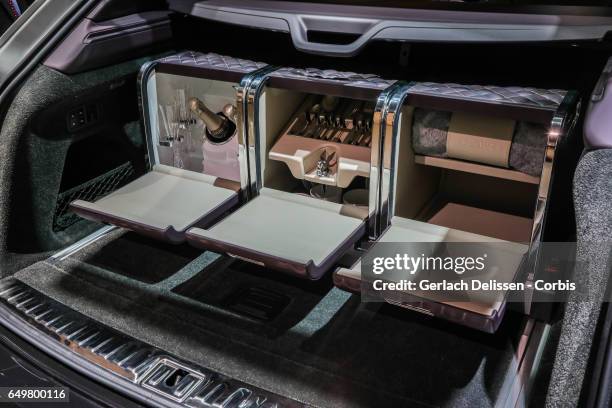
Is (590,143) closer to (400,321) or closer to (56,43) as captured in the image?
(400,321)

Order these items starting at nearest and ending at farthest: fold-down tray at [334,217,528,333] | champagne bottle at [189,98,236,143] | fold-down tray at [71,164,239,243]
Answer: fold-down tray at [334,217,528,333] < fold-down tray at [71,164,239,243] < champagne bottle at [189,98,236,143]

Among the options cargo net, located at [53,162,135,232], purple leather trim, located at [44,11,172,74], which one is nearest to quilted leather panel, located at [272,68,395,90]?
purple leather trim, located at [44,11,172,74]

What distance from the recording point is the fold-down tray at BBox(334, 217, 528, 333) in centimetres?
87

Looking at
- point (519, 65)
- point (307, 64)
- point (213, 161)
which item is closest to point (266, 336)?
point (213, 161)

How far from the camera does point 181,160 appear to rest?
138 cm

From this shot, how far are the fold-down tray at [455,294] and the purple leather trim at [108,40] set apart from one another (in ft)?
2.19

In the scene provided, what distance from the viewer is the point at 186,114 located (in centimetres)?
133

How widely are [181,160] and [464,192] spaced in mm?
668

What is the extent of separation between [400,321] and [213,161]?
558 mm

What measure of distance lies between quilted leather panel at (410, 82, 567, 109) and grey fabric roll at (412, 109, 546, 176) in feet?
0.20

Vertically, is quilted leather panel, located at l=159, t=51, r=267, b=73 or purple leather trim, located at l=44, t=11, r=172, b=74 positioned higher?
purple leather trim, located at l=44, t=11, r=172, b=74

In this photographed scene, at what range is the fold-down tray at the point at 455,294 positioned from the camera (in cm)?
87

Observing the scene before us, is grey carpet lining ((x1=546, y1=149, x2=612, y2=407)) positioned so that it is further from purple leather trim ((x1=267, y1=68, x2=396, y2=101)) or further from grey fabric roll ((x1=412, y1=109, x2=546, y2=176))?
purple leather trim ((x1=267, y1=68, x2=396, y2=101))

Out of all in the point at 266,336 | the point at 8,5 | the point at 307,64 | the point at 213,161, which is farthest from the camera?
the point at 8,5
